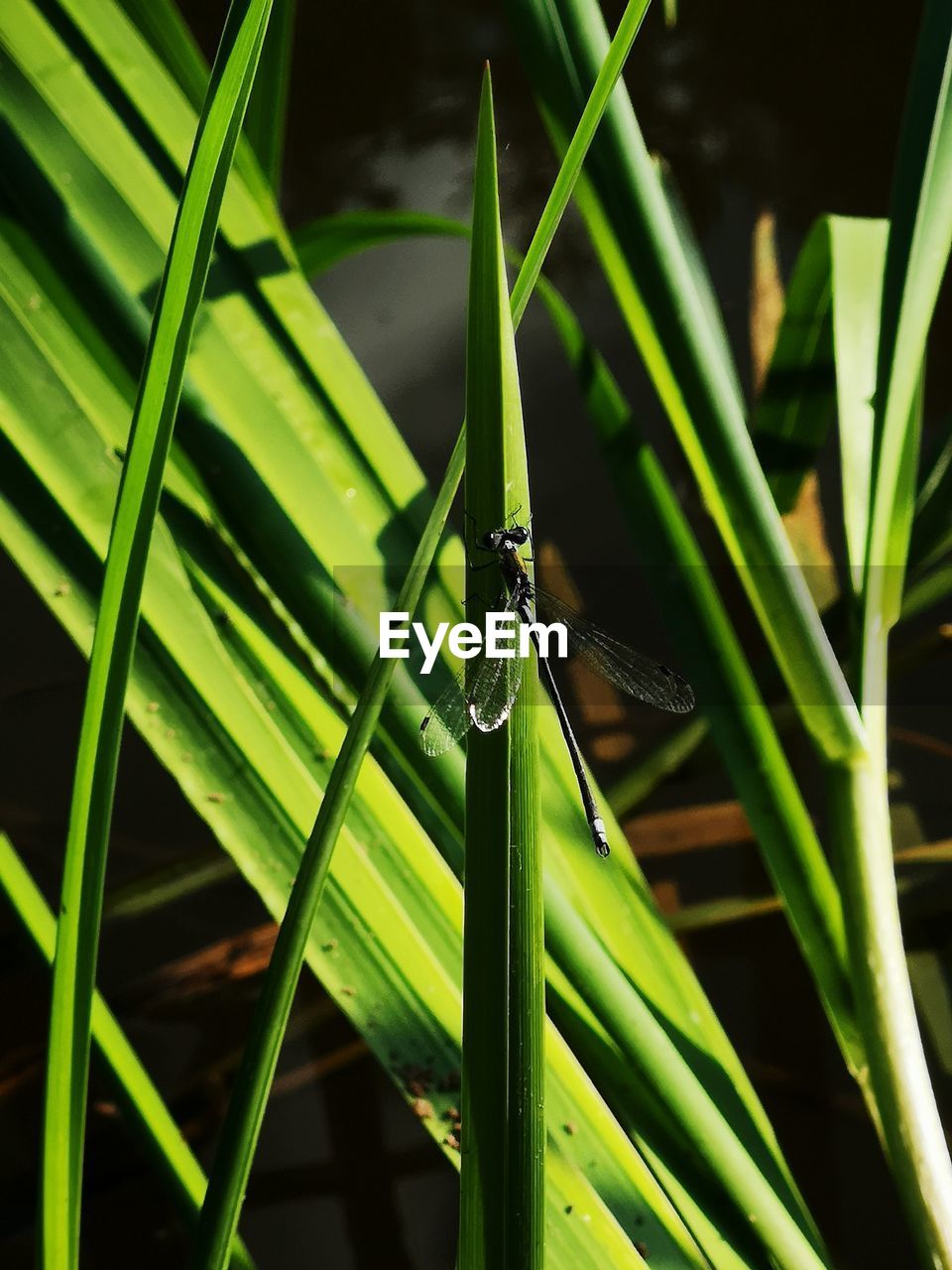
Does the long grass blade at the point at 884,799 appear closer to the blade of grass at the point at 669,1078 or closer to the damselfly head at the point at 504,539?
the blade of grass at the point at 669,1078

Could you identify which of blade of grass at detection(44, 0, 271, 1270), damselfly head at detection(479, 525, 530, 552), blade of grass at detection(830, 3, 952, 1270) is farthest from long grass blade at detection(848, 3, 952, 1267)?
blade of grass at detection(44, 0, 271, 1270)

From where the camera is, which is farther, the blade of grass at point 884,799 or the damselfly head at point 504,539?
the blade of grass at point 884,799

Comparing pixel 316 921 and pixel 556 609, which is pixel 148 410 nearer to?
pixel 316 921

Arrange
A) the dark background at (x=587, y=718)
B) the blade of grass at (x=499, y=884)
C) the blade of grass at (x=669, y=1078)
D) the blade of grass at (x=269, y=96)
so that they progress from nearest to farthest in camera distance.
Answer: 1. the blade of grass at (x=499, y=884)
2. the blade of grass at (x=669, y=1078)
3. the blade of grass at (x=269, y=96)
4. the dark background at (x=587, y=718)

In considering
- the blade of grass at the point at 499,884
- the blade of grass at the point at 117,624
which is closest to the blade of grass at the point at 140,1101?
the blade of grass at the point at 117,624

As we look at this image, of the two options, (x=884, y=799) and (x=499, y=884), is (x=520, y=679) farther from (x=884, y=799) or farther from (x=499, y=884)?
(x=884, y=799)

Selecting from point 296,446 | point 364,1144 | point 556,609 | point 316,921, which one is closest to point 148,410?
point 296,446

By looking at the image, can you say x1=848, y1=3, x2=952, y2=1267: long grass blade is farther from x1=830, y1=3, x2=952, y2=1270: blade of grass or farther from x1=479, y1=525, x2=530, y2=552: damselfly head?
x1=479, y1=525, x2=530, y2=552: damselfly head

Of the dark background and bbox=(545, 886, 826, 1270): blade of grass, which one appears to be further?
the dark background
